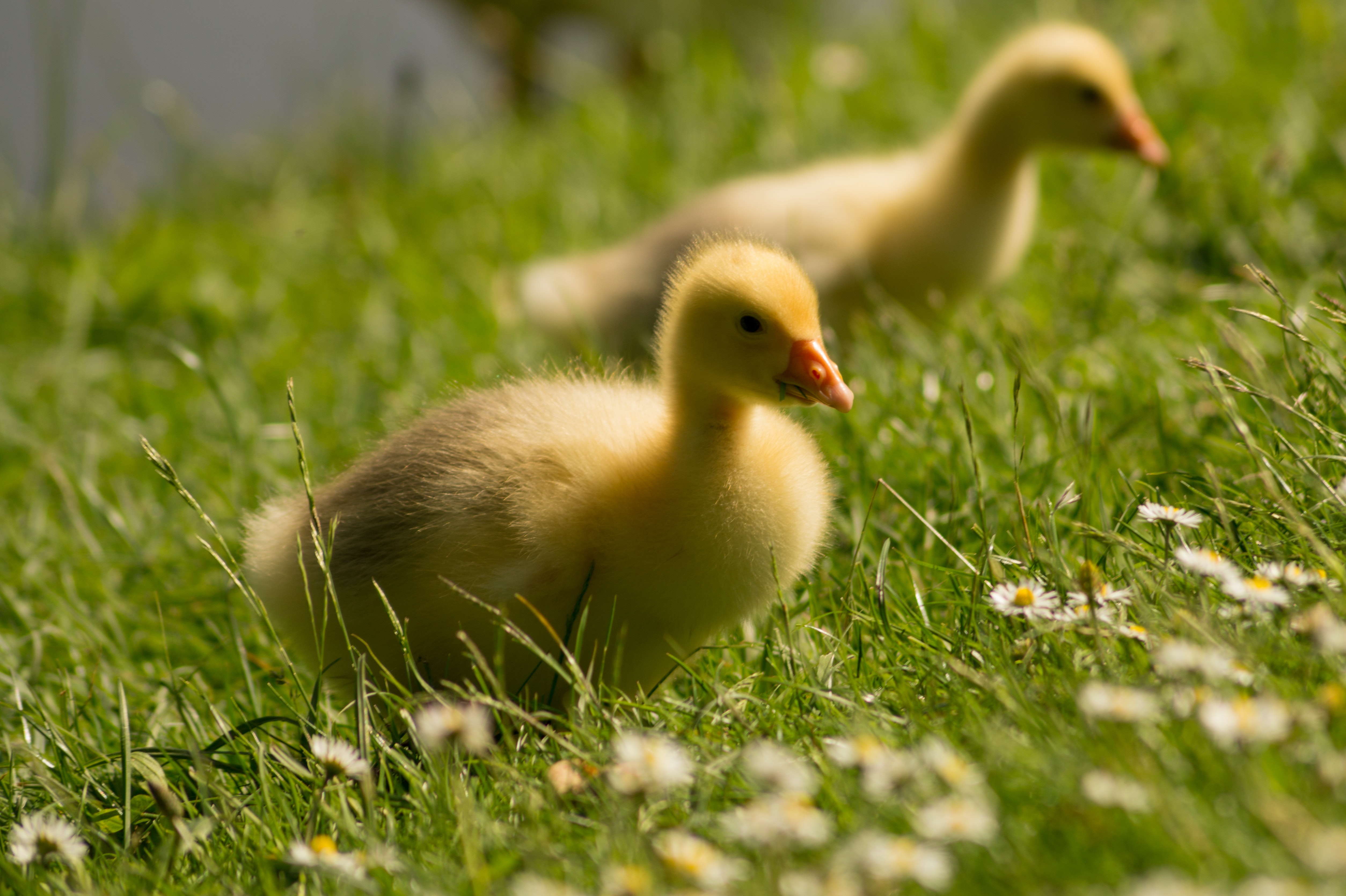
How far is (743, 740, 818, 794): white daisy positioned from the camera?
1.46 metres

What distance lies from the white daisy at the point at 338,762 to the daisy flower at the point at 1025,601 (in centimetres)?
105

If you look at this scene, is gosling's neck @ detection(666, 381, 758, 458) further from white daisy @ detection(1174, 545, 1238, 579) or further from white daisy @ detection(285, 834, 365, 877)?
white daisy @ detection(285, 834, 365, 877)

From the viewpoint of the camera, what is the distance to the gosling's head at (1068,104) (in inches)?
160

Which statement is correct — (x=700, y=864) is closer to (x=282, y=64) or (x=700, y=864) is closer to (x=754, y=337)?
(x=754, y=337)

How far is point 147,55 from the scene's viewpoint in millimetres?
9859

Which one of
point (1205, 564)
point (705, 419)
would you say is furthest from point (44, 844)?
point (1205, 564)

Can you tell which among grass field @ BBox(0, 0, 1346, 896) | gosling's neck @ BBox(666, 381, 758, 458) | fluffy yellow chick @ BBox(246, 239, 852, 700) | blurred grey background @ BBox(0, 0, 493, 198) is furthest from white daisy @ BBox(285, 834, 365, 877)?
blurred grey background @ BBox(0, 0, 493, 198)

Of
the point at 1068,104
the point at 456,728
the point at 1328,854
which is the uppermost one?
the point at 1068,104

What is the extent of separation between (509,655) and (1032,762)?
1.04 metres

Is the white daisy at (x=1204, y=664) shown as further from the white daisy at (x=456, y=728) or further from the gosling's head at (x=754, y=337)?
the white daisy at (x=456, y=728)

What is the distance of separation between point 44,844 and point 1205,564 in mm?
A: 1842

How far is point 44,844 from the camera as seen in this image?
186cm

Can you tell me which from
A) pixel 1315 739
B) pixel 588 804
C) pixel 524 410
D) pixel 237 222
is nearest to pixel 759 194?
pixel 524 410

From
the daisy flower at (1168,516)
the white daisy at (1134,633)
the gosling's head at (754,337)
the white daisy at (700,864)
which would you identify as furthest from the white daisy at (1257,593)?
the white daisy at (700,864)
